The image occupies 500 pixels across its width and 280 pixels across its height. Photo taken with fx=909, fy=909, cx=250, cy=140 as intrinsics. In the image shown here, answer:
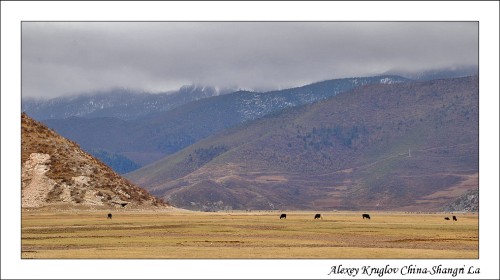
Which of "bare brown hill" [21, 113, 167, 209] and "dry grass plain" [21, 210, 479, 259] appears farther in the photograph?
"bare brown hill" [21, 113, 167, 209]

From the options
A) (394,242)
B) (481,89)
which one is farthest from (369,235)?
(481,89)

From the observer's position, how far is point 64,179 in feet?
536

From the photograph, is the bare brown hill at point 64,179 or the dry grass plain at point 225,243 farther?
the bare brown hill at point 64,179

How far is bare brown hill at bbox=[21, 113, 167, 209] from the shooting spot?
158 metres

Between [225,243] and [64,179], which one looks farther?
[64,179]

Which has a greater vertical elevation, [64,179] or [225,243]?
[64,179]

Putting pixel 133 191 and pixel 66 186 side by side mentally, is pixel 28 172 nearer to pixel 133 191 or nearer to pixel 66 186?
pixel 66 186

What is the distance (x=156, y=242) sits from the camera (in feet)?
261

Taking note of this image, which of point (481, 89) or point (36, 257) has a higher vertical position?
point (481, 89)

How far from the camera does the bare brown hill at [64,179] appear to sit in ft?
518

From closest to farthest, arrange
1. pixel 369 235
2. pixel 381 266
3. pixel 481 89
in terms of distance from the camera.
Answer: pixel 381 266 < pixel 481 89 < pixel 369 235

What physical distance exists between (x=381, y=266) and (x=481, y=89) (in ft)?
47.2

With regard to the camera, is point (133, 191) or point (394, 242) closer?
point (394, 242)

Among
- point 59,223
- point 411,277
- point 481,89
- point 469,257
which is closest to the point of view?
point 411,277
